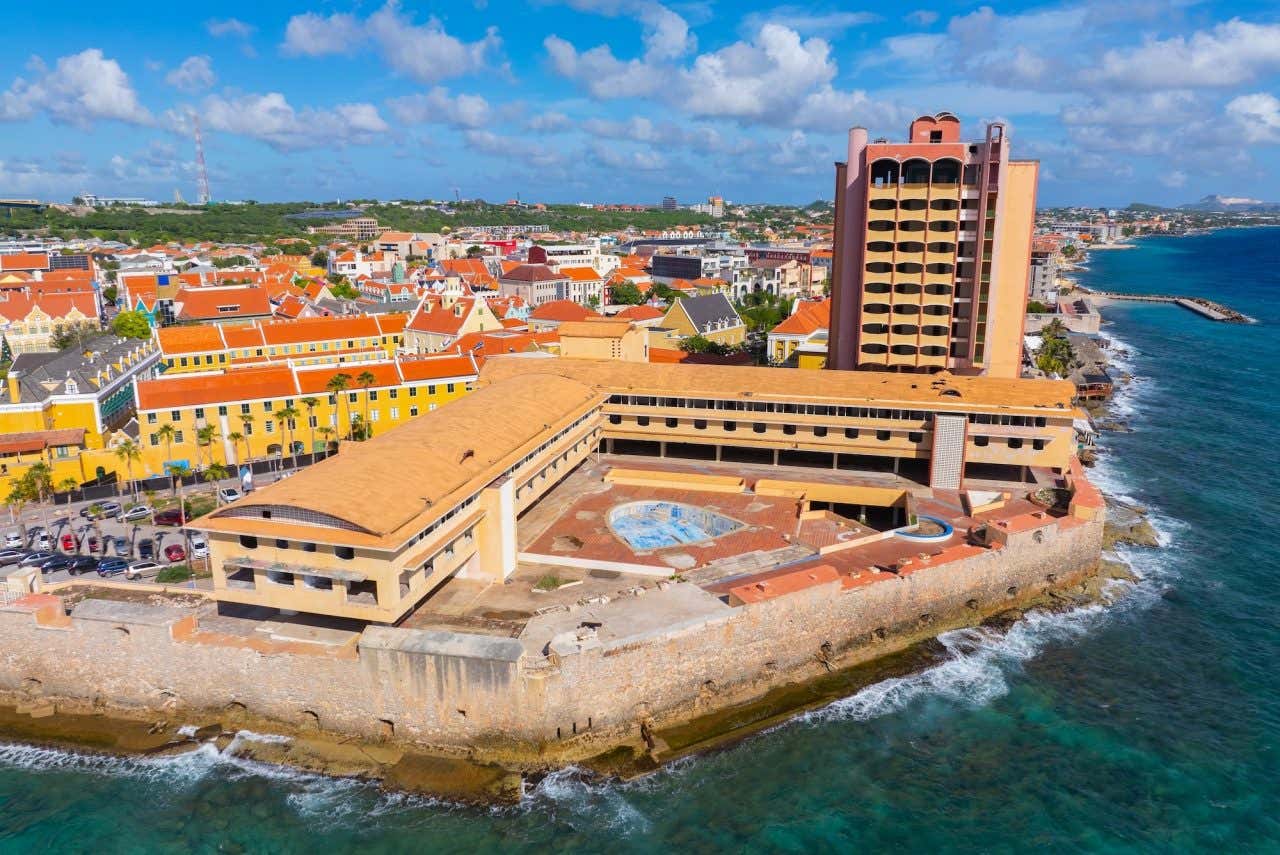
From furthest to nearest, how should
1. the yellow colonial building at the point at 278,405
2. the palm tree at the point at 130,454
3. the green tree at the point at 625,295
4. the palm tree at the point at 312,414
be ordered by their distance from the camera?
the green tree at the point at 625,295 → the palm tree at the point at 312,414 → the yellow colonial building at the point at 278,405 → the palm tree at the point at 130,454

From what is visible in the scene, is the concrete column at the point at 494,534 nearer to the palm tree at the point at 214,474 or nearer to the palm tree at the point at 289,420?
the palm tree at the point at 214,474

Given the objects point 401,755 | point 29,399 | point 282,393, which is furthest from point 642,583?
point 29,399

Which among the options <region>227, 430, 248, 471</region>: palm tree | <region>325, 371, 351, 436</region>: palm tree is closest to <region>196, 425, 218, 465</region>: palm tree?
<region>227, 430, 248, 471</region>: palm tree

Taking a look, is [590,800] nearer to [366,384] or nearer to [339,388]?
[339,388]

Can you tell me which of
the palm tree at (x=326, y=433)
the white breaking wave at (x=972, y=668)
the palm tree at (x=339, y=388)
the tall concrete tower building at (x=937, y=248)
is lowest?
the white breaking wave at (x=972, y=668)

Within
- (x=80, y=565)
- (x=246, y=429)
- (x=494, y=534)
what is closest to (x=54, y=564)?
(x=80, y=565)

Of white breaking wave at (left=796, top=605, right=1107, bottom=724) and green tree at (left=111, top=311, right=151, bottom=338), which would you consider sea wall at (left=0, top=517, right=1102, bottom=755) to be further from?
green tree at (left=111, top=311, right=151, bottom=338)

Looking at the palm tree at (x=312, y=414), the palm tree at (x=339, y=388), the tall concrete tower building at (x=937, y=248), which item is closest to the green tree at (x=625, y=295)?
the tall concrete tower building at (x=937, y=248)
